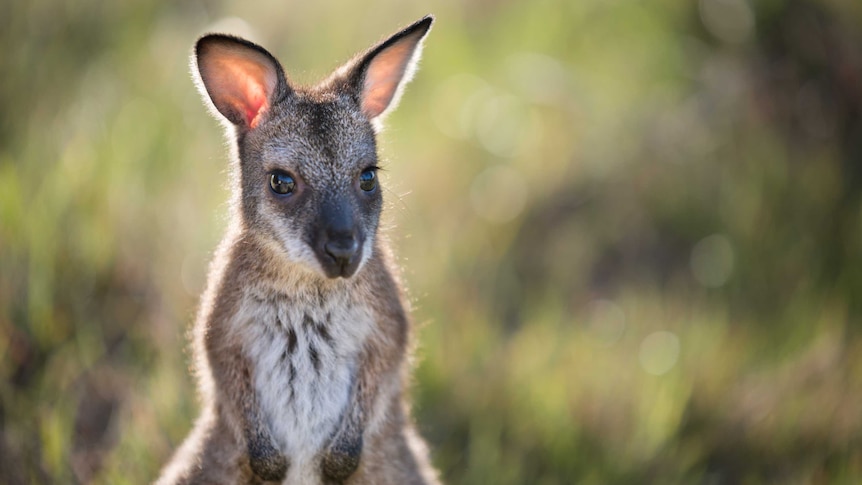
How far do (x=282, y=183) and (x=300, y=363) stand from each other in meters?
0.67

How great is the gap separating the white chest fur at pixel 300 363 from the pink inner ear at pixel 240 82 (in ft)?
2.45

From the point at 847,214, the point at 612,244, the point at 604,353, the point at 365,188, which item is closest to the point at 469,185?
the point at 612,244

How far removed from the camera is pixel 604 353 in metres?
5.58

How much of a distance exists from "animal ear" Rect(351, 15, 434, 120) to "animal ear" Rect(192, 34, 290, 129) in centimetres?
31

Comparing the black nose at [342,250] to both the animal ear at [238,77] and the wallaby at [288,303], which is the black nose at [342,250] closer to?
the wallaby at [288,303]

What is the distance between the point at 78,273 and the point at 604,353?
2711mm

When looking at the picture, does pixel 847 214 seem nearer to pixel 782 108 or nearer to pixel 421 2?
pixel 782 108

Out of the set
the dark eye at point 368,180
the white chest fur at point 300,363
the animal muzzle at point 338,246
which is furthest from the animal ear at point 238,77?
the white chest fur at point 300,363

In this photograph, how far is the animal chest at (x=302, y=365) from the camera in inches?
155

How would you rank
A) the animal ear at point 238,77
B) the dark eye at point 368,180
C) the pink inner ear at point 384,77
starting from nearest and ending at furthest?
the animal ear at point 238,77 → the dark eye at point 368,180 → the pink inner ear at point 384,77

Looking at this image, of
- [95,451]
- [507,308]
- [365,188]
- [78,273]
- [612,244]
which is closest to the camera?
[365,188]

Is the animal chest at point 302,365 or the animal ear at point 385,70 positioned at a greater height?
the animal ear at point 385,70

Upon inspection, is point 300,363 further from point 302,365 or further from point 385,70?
point 385,70

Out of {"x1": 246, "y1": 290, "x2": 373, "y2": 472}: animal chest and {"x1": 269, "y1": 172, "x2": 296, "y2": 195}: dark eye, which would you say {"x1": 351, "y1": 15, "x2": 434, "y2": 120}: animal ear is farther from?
{"x1": 246, "y1": 290, "x2": 373, "y2": 472}: animal chest
